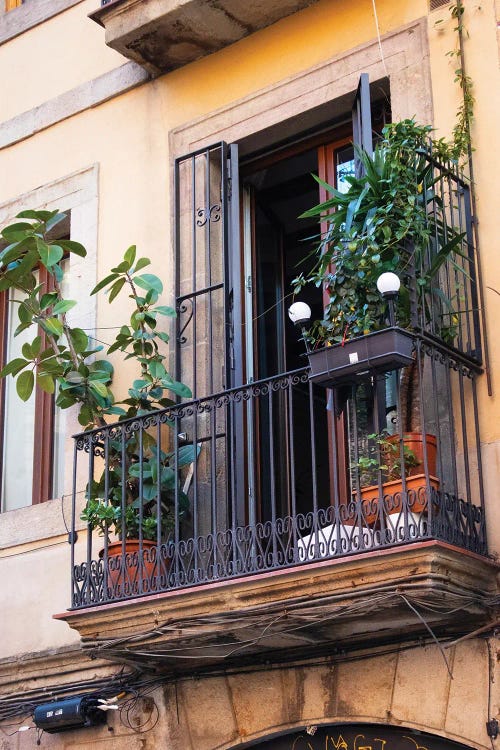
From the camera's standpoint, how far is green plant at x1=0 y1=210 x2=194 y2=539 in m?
7.92

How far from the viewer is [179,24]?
9.08 m

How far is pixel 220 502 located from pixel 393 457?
150 centimetres

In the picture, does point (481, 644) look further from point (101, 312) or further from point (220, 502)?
point (101, 312)

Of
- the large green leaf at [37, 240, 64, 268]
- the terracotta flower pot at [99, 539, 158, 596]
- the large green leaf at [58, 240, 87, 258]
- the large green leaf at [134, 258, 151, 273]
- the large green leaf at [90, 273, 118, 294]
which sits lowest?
the terracotta flower pot at [99, 539, 158, 596]

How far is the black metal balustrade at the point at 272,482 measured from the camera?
6.80 metres

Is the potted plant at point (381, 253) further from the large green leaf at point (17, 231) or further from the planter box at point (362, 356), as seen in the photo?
the large green leaf at point (17, 231)

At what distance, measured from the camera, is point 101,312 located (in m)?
9.23

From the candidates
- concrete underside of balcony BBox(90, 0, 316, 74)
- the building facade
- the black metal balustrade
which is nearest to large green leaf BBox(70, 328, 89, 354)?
the building facade

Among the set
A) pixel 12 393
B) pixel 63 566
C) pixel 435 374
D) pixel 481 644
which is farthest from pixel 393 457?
pixel 12 393

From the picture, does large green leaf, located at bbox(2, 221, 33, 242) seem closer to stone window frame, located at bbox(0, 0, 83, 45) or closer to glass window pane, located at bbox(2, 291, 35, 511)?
glass window pane, located at bbox(2, 291, 35, 511)

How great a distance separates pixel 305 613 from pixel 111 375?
2549 millimetres

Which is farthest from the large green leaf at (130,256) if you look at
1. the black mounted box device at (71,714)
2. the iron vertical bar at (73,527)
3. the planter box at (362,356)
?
the black mounted box device at (71,714)

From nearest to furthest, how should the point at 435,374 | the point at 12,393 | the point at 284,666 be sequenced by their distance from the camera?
the point at 435,374
the point at 284,666
the point at 12,393

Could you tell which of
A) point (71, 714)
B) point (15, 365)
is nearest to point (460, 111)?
point (15, 365)
